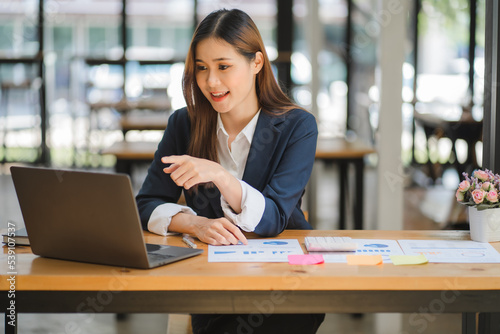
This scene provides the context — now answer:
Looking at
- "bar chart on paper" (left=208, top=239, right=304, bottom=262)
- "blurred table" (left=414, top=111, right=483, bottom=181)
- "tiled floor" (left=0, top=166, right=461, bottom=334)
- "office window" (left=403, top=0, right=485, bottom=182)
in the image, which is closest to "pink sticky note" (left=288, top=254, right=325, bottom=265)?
"bar chart on paper" (left=208, top=239, right=304, bottom=262)

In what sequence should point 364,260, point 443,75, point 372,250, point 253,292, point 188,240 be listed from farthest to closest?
point 443,75
point 188,240
point 372,250
point 364,260
point 253,292

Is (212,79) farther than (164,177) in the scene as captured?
No

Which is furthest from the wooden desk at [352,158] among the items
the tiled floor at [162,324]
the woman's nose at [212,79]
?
the woman's nose at [212,79]

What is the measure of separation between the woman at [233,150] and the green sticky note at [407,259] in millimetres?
368

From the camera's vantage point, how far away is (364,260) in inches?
55.1

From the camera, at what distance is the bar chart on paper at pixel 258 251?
4.67ft

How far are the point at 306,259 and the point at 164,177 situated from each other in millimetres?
687

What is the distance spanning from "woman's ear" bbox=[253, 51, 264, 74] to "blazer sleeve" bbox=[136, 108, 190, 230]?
10.7 inches

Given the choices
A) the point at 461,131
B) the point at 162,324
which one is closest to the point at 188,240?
the point at 162,324

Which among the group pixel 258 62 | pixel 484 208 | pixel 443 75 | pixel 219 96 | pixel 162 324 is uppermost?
pixel 443 75

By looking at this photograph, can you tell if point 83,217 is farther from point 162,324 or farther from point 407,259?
point 162,324

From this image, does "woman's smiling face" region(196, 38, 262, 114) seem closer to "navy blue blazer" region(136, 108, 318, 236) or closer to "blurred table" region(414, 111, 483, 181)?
"navy blue blazer" region(136, 108, 318, 236)

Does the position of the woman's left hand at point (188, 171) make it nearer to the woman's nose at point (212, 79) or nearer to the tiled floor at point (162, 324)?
the woman's nose at point (212, 79)

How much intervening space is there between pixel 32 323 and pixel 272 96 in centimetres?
184
